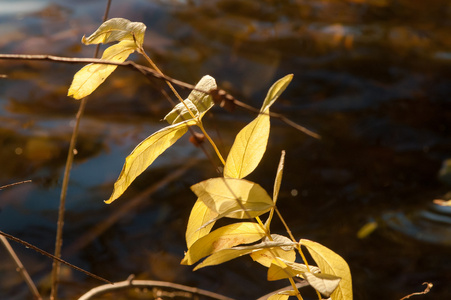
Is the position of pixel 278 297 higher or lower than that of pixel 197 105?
lower

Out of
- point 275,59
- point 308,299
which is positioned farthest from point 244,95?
point 308,299

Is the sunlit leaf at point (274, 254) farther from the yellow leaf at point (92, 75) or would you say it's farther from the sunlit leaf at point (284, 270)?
the yellow leaf at point (92, 75)

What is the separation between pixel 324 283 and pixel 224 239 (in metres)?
0.11

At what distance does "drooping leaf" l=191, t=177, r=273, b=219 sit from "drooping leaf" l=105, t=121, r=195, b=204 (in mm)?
96

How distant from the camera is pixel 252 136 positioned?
45cm

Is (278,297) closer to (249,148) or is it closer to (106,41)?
(249,148)

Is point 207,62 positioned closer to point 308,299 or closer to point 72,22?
point 72,22

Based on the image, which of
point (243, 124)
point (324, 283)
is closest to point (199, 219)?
point (324, 283)

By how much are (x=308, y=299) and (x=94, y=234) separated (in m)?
0.68

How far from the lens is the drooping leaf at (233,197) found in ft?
1.28

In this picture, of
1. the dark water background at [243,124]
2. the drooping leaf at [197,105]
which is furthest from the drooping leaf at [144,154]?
the dark water background at [243,124]

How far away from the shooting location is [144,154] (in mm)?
469

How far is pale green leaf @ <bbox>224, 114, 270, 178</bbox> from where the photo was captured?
0.44m

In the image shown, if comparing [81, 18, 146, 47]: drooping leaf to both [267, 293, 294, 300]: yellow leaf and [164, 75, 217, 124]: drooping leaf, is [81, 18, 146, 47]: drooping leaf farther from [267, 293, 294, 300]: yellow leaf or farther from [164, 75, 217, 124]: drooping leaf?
[267, 293, 294, 300]: yellow leaf
